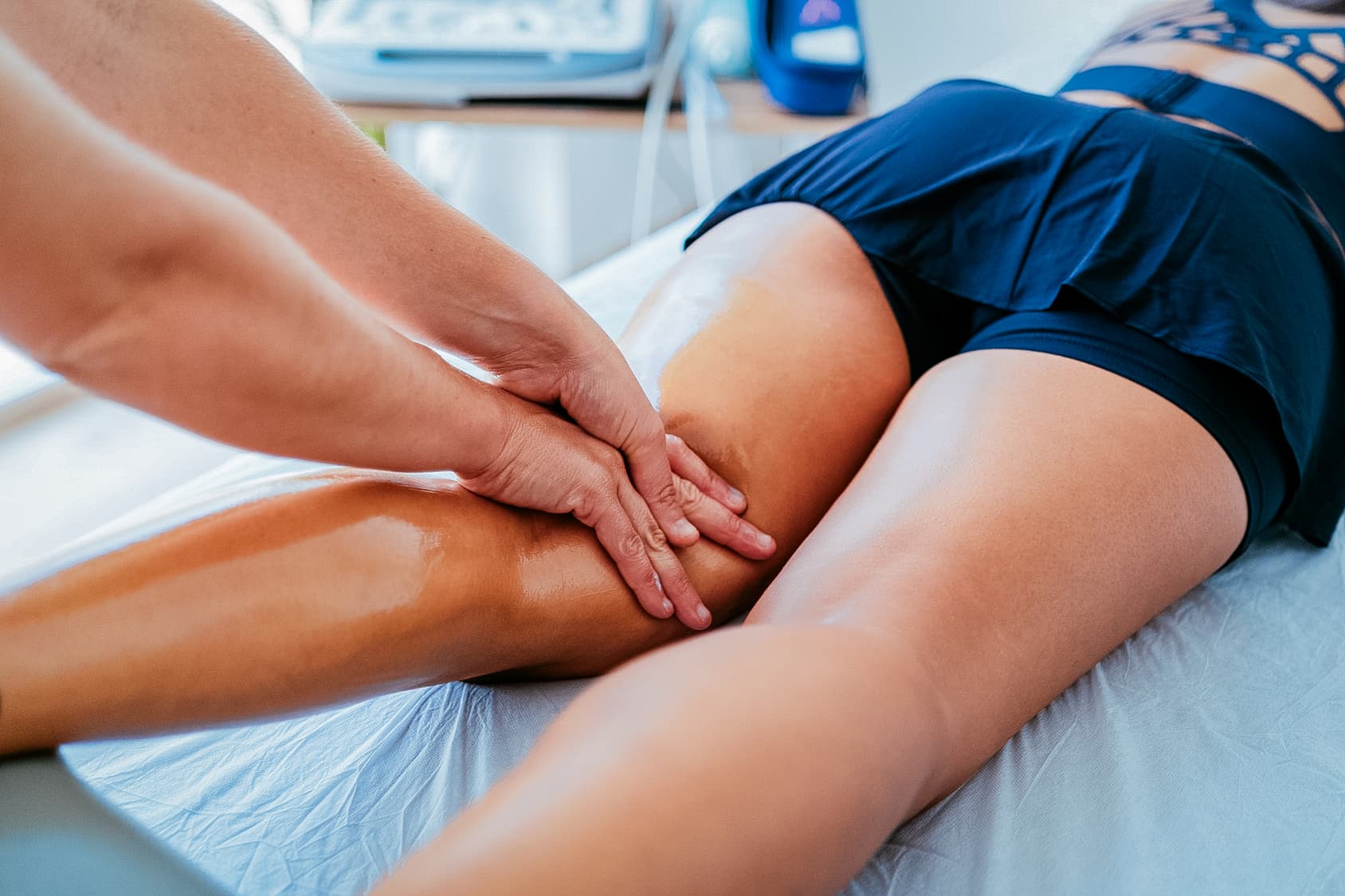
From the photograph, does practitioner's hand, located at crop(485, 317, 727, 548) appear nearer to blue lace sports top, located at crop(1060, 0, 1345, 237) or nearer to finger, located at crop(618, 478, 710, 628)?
finger, located at crop(618, 478, 710, 628)

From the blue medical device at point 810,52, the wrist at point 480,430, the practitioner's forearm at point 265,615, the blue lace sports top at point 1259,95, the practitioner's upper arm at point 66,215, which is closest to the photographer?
the practitioner's upper arm at point 66,215

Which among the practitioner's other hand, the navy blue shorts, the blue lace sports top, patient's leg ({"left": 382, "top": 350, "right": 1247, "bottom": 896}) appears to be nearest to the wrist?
the practitioner's other hand

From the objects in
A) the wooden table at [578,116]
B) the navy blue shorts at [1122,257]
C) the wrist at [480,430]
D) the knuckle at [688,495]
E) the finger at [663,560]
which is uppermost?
the navy blue shorts at [1122,257]

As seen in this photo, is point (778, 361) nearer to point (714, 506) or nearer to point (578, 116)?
point (714, 506)

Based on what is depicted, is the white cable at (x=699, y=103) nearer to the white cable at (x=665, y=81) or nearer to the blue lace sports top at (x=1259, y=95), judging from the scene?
the white cable at (x=665, y=81)

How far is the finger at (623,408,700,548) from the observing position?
0.79 meters

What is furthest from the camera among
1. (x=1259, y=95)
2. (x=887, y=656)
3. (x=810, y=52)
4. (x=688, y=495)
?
(x=810, y=52)

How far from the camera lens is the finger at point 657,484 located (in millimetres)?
787

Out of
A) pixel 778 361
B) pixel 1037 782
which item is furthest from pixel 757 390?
pixel 1037 782

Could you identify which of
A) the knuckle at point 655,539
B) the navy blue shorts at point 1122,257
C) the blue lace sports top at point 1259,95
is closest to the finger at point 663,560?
the knuckle at point 655,539

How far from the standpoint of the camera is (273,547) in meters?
0.64

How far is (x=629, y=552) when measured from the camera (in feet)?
2.50

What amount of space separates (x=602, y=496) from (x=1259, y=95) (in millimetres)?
828

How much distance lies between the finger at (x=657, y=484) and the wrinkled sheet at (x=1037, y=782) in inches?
5.6
